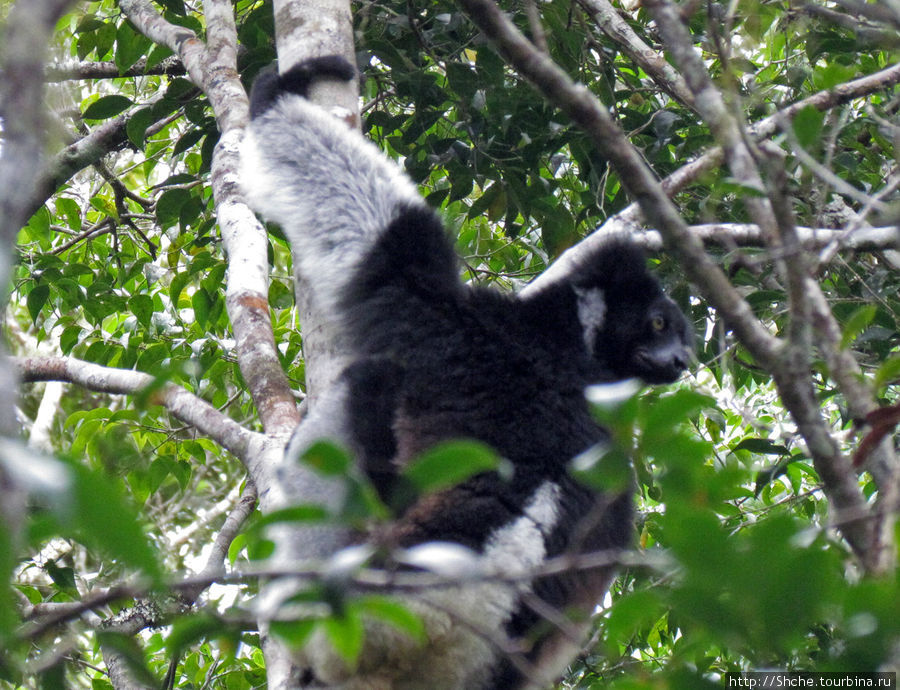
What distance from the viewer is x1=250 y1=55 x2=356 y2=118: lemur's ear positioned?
3.28 m

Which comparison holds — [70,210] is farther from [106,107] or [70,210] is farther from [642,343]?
[642,343]

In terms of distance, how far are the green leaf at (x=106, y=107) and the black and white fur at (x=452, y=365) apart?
1.01 metres

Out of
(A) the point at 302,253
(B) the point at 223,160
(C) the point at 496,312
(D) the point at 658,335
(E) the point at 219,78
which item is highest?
(E) the point at 219,78

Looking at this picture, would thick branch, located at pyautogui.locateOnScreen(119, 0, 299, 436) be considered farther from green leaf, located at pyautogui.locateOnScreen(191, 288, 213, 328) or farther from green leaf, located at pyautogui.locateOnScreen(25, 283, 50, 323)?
green leaf, located at pyautogui.locateOnScreen(25, 283, 50, 323)

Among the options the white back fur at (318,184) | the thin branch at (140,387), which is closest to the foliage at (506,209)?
the thin branch at (140,387)

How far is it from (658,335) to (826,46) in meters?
1.57

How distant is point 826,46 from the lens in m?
3.81

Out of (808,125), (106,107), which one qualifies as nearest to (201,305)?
(106,107)

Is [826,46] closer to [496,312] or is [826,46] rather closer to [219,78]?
[496,312]

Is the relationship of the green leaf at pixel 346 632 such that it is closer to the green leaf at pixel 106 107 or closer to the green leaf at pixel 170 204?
the green leaf at pixel 106 107

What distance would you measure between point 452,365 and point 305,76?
130 cm

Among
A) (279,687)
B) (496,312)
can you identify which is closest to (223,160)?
(496,312)

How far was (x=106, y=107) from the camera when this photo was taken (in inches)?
160

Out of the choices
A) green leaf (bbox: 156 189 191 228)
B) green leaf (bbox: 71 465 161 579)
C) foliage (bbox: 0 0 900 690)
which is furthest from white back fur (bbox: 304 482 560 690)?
green leaf (bbox: 156 189 191 228)
